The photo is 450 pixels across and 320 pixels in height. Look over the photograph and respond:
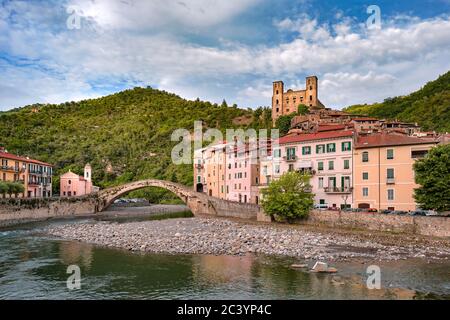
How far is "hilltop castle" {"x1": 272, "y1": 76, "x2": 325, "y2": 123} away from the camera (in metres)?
95.5

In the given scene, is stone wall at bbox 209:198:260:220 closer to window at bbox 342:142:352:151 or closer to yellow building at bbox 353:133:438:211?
window at bbox 342:142:352:151

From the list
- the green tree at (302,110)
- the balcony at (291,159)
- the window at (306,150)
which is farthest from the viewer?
the green tree at (302,110)

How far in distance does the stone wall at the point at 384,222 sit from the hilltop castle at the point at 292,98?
194ft

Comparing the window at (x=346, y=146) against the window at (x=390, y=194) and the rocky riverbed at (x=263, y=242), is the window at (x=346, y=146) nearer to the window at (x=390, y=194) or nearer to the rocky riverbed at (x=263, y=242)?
the window at (x=390, y=194)

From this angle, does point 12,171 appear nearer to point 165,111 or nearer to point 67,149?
point 67,149

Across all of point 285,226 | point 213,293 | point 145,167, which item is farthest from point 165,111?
point 213,293

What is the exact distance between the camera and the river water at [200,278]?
1822 centimetres

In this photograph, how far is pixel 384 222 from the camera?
1298 inches

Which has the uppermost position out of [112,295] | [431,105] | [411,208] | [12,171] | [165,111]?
[165,111]

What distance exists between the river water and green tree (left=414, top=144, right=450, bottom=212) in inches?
330

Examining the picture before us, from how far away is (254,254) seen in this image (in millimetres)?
27312

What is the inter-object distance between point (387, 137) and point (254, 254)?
19.8 meters

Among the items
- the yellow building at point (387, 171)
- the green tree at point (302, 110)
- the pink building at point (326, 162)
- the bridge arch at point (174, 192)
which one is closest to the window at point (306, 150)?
the pink building at point (326, 162)

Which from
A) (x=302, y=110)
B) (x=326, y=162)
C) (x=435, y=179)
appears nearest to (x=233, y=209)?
(x=326, y=162)
